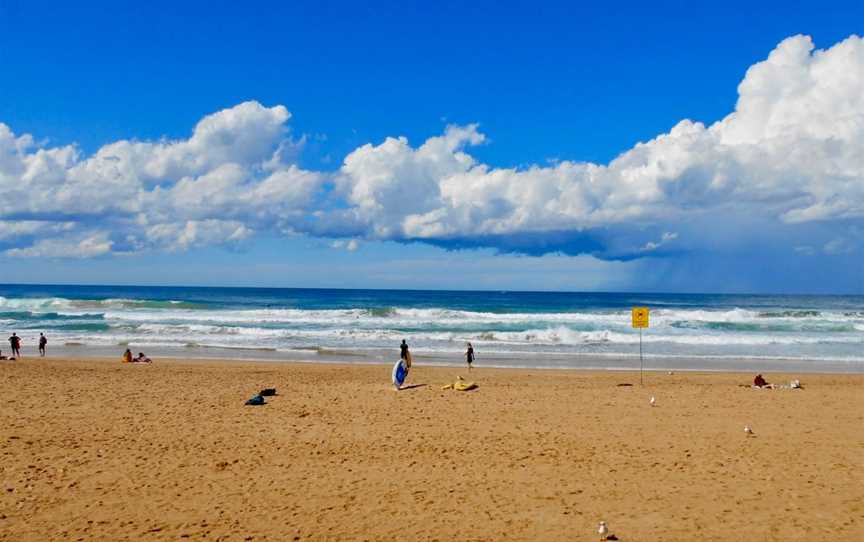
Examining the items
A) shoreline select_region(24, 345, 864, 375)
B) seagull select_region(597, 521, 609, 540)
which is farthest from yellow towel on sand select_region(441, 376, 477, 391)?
seagull select_region(597, 521, 609, 540)

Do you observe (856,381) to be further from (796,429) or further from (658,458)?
(658,458)

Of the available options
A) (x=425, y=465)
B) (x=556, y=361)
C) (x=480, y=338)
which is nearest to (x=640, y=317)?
(x=556, y=361)

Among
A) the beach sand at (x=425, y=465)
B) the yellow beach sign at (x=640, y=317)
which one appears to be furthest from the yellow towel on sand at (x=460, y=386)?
the yellow beach sign at (x=640, y=317)

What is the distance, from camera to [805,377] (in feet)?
68.1

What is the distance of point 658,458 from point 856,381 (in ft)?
47.0

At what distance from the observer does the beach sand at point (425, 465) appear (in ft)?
22.4

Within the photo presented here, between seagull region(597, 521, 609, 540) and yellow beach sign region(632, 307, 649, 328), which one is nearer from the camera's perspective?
seagull region(597, 521, 609, 540)

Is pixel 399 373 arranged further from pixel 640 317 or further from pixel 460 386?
pixel 640 317

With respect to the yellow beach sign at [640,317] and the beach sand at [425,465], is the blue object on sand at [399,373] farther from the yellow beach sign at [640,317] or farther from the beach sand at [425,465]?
the yellow beach sign at [640,317]

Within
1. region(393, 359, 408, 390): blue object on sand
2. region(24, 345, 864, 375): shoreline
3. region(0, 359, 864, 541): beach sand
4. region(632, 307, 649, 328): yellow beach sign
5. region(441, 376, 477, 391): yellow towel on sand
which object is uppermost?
region(632, 307, 649, 328): yellow beach sign

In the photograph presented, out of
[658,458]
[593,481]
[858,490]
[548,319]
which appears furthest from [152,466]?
[548,319]

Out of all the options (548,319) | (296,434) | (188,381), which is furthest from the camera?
(548,319)

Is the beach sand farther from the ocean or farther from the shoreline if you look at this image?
the ocean

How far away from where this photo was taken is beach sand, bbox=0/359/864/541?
683 centimetres
